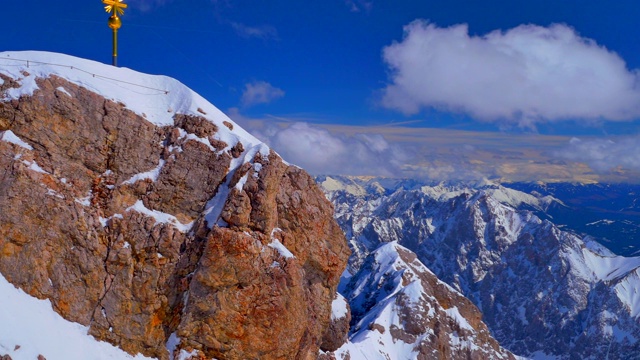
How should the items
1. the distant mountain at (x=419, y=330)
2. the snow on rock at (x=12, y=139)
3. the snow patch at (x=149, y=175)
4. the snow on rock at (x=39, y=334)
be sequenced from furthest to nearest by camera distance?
the distant mountain at (x=419, y=330), the snow patch at (x=149, y=175), the snow on rock at (x=12, y=139), the snow on rock at (x=39, y=334)

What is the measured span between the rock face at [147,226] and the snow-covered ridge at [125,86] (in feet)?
1.09

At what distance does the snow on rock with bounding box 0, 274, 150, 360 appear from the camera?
1526 inches

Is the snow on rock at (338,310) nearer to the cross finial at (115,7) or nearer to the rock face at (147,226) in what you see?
the rock face at (147,226)

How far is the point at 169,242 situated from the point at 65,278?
918 cm

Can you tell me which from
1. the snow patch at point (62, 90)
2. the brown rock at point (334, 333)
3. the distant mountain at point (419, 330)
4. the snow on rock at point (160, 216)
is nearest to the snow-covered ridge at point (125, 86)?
the snow patch at point (62, 90)

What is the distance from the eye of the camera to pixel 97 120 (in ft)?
159

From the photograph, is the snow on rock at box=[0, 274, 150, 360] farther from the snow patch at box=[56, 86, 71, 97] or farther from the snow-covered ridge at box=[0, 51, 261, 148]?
the snow-covered ridge at box=[0, 51, 261, 148]

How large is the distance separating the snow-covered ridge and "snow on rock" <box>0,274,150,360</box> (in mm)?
18347

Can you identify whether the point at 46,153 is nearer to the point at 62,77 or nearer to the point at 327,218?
the point at 62,77

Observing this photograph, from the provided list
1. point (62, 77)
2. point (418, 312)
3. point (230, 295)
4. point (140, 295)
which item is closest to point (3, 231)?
point (140, 295)

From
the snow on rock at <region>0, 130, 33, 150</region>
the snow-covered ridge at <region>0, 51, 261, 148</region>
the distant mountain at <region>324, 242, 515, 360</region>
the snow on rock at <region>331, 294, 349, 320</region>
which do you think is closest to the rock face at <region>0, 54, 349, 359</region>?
the snow on rock at <region>0, 130, 33, 150</region>

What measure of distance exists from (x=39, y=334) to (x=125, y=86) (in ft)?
83.5

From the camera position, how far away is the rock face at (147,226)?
44219mm

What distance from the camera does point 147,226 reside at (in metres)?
48.0
